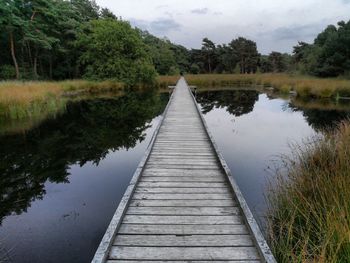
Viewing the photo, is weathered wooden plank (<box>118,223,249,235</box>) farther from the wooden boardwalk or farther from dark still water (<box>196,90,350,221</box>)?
dark still water (<box>196,90,350,221</box>)

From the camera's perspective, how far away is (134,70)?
2800 centimetres

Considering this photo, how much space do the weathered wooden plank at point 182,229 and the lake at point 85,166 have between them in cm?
92

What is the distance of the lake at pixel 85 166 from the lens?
3896 mm

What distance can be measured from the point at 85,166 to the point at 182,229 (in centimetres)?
444

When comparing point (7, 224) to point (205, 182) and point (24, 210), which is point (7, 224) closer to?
point (24, 210)

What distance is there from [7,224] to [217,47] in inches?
2348

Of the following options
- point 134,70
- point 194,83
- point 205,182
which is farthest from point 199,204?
point 194,83

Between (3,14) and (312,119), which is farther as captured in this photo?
(3,14)

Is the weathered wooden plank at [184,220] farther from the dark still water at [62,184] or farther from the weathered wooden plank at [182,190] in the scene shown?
the dark still water at [62,184]

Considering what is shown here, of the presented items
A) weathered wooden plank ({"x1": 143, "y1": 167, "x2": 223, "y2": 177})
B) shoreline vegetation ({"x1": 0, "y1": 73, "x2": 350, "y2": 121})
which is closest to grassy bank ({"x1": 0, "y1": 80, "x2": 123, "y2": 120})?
shoreline vegetation ({"x1": 0, "y1": 73, "x2": 350, "y2": 121})

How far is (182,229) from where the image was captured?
301 cm

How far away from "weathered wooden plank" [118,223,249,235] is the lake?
924 millimetres

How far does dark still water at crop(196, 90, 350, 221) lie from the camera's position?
19.9 feet

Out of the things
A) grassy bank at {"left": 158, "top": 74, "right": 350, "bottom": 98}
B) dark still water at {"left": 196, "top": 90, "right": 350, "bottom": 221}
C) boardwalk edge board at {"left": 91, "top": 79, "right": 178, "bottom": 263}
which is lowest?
dark still water at {"left": 196, "top": 90, "right": 350, "bottom": 221}
